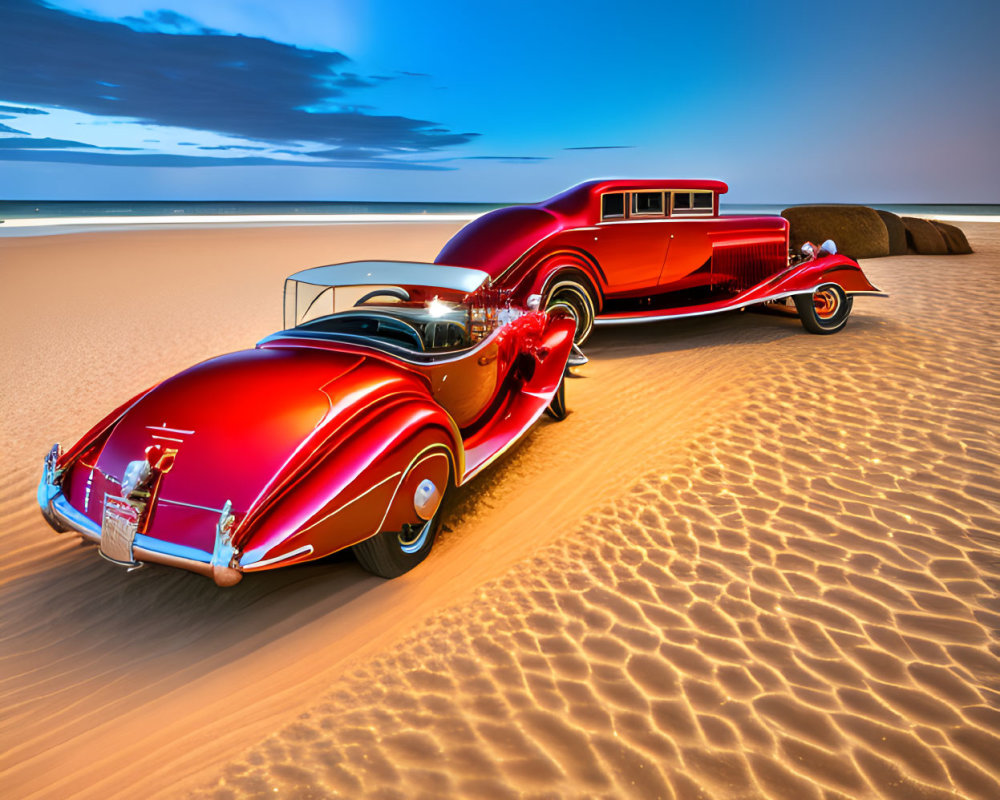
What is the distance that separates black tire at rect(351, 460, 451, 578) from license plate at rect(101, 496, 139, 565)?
1.04 m

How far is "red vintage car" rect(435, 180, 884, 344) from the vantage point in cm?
770

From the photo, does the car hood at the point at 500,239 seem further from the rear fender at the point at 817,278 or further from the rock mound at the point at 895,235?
the rock mound at the point at 895,235

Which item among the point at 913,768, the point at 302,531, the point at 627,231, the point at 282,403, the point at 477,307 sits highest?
the point at 627,231

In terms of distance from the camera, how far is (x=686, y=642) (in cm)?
312

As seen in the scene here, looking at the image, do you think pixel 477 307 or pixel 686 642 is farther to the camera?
pixel 477 307

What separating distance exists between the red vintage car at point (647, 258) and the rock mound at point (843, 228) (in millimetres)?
7215

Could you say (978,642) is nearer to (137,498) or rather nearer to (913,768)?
(913,768)

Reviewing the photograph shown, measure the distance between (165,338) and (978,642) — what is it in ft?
32.2

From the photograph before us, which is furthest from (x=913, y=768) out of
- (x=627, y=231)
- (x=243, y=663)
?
(x=627, y=231)

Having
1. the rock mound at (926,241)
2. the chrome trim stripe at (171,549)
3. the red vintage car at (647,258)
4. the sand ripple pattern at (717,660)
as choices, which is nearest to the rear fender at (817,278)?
the red vintage car at (647,258)

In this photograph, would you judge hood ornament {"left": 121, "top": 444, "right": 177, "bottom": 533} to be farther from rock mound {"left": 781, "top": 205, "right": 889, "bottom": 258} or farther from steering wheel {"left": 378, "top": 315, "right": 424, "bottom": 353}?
rock mound {"left": 781, "top": 205, "right": 889, "bottom": 258}

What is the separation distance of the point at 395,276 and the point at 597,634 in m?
2.72

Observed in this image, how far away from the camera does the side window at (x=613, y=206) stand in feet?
26.3

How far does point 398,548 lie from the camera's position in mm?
3551
